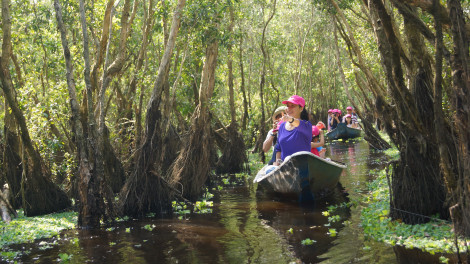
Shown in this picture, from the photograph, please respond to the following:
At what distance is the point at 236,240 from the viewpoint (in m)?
7.32

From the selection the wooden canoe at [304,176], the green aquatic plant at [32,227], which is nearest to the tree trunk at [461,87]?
the wooden canoe at [304,176]

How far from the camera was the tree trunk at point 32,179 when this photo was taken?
10.2 m

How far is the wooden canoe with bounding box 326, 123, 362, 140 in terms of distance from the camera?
2661cm

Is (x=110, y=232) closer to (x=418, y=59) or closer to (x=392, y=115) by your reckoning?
(x=392, y=115)

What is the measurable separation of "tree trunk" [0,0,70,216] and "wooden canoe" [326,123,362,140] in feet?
59.2

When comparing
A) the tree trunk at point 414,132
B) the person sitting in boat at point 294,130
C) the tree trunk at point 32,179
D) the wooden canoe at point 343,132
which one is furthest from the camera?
the wooden canoe at point 343,132

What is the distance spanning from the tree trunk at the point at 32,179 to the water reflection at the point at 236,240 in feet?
7.89

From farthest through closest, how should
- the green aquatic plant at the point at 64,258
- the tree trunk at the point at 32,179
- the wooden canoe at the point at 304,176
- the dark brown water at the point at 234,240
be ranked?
the tree trunk at the point at 32,179
the wooden canoe at the point at 304,176
the green aquatic plant at the point at 64,258
the dark brown water at the point at 234,240

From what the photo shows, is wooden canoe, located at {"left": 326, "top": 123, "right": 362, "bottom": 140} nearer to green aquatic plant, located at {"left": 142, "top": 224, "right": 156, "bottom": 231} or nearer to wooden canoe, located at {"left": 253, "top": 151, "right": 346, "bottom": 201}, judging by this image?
wooden canoe, located at {"left": 253, "top": 151, "right": 346, "bottom": 201}

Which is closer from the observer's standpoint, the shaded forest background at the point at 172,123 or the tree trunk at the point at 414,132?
the shaded forest background at the point at 172,123

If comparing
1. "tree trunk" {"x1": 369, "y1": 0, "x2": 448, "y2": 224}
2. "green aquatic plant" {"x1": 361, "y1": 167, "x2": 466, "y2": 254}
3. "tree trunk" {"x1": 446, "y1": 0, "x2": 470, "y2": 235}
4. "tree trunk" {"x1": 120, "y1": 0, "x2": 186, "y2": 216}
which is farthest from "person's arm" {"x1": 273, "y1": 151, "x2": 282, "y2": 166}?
"tree trunk" {"x1": 446, "y1": 0, "x2": 470, "y2": 235}

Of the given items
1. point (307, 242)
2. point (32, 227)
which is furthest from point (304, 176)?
point (32, 227)

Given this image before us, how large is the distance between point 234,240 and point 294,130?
3.28m

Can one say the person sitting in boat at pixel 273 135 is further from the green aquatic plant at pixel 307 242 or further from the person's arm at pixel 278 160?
the green aquatic plant at pixel 307 242
